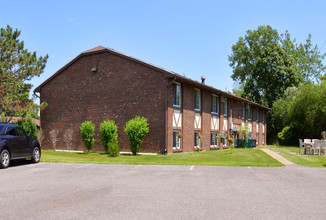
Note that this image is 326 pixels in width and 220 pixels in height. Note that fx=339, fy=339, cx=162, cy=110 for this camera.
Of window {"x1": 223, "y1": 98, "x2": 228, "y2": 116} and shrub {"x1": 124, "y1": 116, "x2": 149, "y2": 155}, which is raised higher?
window {"x1": 223, "y1": 98, "x2": 228, "y2": 116}

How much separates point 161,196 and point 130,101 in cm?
1709

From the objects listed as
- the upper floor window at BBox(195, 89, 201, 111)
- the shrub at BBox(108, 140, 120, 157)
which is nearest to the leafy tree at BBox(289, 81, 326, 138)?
the upper floor window at BBox(195, 89, 201, 111)

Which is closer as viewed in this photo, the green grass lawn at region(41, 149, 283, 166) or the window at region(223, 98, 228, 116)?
the green grass lawn at region(41, 149, 283, 166)

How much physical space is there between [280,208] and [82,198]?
4.17 metres

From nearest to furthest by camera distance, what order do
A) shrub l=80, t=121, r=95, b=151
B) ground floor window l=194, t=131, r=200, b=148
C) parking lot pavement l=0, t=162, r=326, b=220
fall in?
parking lot pavement l=0, t=162, r=326, b=220 < shrub l=80, t=121, r=95, b=151 < ground floor window l=194, t=131, r=200, b=148

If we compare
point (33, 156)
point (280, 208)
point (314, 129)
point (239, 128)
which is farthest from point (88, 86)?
point (314, 129)

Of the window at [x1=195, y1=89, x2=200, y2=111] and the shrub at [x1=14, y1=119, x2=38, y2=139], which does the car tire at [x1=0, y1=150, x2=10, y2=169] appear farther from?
the window at [x1=195, y1=89, x2=200, y2=111]

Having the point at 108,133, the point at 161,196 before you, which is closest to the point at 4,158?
the point at 161,196

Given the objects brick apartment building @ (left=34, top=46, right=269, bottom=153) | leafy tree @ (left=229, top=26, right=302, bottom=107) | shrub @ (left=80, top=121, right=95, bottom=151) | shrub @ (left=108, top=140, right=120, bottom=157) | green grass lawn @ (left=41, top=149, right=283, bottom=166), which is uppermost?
leafy tree @ (left=229, top=26, right=302, bottom=107)

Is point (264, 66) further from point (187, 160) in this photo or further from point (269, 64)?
point (187, 160)

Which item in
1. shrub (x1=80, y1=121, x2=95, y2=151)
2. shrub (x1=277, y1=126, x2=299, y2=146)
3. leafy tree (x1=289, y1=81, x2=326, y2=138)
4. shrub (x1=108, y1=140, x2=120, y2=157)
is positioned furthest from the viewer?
shrub (x1=277, y1=126, x2=299, y2=146)

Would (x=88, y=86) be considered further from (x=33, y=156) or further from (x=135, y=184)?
(x=135, y=184)

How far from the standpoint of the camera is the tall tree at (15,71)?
26.9 m

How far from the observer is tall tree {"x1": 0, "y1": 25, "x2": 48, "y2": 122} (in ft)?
88.1
